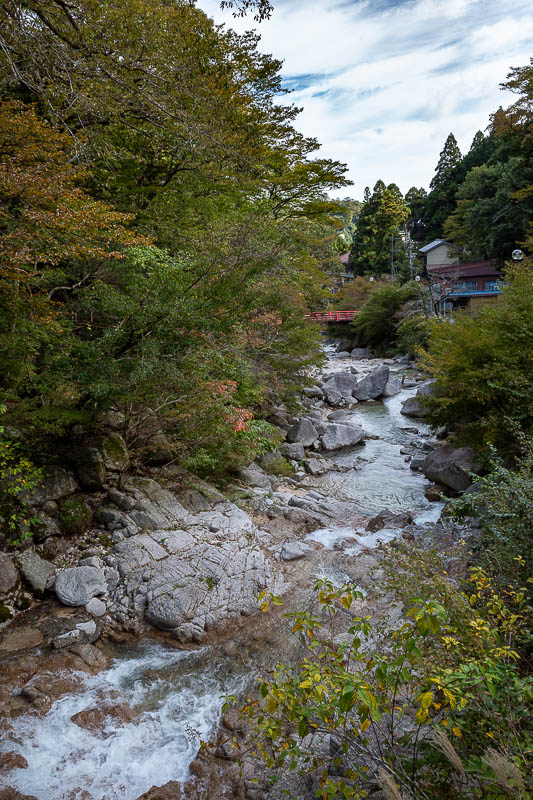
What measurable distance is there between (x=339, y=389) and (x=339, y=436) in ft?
24.2

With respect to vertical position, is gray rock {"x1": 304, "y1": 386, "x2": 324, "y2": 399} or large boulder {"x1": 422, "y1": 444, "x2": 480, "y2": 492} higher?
gray rock {"x1": 304, "y1": 386, "x2": 324, "y2": 399}

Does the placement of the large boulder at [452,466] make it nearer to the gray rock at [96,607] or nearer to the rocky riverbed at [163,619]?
the rocky riverbed at [163,619]

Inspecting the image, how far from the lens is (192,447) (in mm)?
8586

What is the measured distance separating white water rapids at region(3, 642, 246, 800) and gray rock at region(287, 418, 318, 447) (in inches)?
382

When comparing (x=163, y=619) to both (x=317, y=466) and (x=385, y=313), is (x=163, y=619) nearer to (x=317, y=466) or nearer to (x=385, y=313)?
(x=317, y=466)

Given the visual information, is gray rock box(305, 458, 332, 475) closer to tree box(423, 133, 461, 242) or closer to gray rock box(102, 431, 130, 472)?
gray rock box(102, 431, 130, 472)

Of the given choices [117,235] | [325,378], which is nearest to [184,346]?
[117,235]

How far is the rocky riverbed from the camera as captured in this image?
12.5ft

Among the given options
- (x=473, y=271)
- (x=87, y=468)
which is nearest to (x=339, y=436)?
(x=87, y=468)

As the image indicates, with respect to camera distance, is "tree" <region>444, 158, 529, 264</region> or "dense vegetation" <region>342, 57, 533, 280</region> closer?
"dense vegetation" <region>342, 57, 533, 280</region>

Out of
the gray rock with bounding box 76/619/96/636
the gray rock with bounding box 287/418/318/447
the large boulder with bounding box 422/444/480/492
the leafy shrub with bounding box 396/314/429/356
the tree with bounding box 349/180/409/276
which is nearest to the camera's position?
the gray rock with bounding box 76/619/96/636

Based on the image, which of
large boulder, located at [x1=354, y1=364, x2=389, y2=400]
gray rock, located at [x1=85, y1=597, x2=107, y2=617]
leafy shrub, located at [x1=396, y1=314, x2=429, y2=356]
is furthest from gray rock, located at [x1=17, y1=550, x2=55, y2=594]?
Answer: leafy shrub, located at [x1=396, y1=314, x2=429, y2=356]

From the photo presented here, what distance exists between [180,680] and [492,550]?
3675 millimetres

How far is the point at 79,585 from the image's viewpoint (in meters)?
5.68
